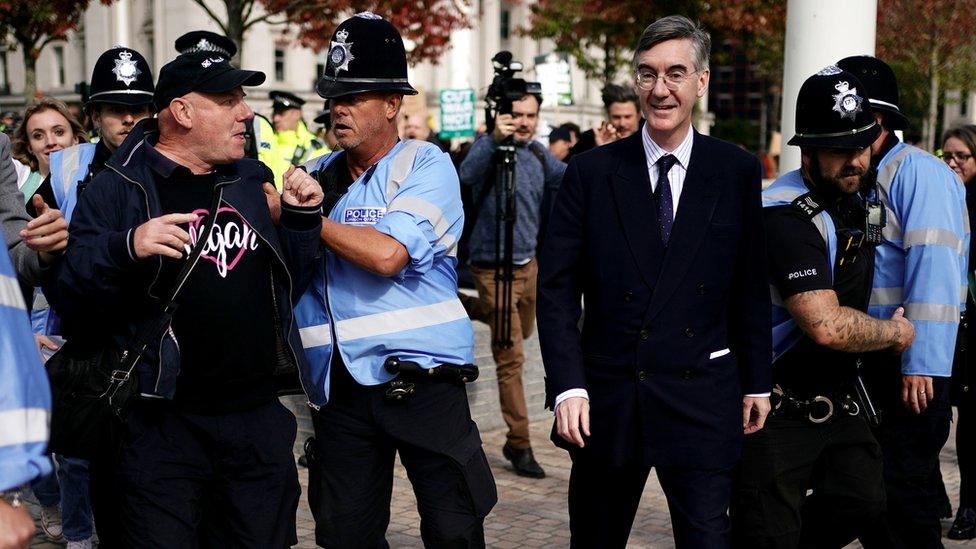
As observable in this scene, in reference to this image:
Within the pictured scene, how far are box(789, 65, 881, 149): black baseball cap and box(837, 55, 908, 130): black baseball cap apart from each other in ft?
1.56

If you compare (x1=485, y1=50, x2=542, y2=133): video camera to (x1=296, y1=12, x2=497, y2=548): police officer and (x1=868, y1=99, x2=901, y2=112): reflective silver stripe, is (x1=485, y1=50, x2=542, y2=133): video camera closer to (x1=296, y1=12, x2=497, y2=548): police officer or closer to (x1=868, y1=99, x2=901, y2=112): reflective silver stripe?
(x1=868, y1=99, x2=901, y2=112): reflective silver stripe

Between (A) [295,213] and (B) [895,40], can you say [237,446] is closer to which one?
(A) [295,213]

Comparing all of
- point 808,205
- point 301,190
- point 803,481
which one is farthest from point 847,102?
point 301,190

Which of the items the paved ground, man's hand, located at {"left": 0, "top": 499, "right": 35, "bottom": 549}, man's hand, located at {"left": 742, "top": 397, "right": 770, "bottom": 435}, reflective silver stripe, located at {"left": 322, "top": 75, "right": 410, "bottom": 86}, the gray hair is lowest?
the paved ground

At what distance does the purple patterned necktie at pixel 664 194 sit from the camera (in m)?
4.02

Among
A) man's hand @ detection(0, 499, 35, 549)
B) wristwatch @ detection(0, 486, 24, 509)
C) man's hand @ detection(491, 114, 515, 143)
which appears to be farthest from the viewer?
man's hand @ detection(491, 114, 515, 143)

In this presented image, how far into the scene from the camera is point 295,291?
4.26 metres

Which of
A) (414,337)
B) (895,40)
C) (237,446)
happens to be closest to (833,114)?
(414,337)

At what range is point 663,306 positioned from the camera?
3932 millimetres

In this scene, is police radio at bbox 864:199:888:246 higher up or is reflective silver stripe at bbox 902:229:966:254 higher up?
police radio at bbox 864:199:888:246

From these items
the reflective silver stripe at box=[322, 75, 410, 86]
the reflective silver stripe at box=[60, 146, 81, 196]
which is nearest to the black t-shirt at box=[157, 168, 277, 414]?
the reflective silver stripe at box=[322, 75, 410, 86]

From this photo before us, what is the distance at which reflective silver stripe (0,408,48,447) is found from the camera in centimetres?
202

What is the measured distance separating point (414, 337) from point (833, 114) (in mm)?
1663

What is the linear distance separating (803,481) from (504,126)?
11.1ft
